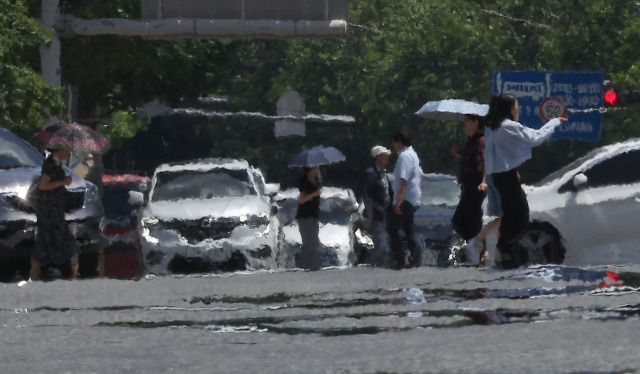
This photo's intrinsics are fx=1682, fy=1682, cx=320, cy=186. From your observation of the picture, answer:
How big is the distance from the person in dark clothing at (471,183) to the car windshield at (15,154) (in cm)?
595

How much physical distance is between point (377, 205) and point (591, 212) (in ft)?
7.77

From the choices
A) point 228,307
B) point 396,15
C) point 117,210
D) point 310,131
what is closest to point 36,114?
point 117,210

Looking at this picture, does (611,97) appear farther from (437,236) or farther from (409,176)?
(409,176)

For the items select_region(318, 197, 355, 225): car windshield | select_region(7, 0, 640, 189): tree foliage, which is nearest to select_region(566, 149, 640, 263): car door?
select_region(318, 197, 355, 225): car windshield

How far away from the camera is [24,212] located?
57.5ft

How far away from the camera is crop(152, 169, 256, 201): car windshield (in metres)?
21.2

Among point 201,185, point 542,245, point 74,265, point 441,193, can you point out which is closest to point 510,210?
point 542,245

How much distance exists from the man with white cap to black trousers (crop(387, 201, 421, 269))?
416mm

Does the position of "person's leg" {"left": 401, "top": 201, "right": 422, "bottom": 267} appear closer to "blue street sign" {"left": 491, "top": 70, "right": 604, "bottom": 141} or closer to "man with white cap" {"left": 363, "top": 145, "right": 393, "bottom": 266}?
"man with white cap" {"left": 363, "top": 145, "right": 393, "bottom": 266}

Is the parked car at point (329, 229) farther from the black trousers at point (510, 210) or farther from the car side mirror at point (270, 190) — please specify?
the black trousers at point (510, 210)

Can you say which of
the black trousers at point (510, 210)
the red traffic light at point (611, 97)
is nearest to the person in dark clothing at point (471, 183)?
the black trousers at point (510, 210)

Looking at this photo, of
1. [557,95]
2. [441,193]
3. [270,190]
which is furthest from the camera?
[557,95]

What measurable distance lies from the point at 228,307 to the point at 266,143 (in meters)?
59.9

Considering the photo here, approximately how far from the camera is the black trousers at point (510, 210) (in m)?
12.6
